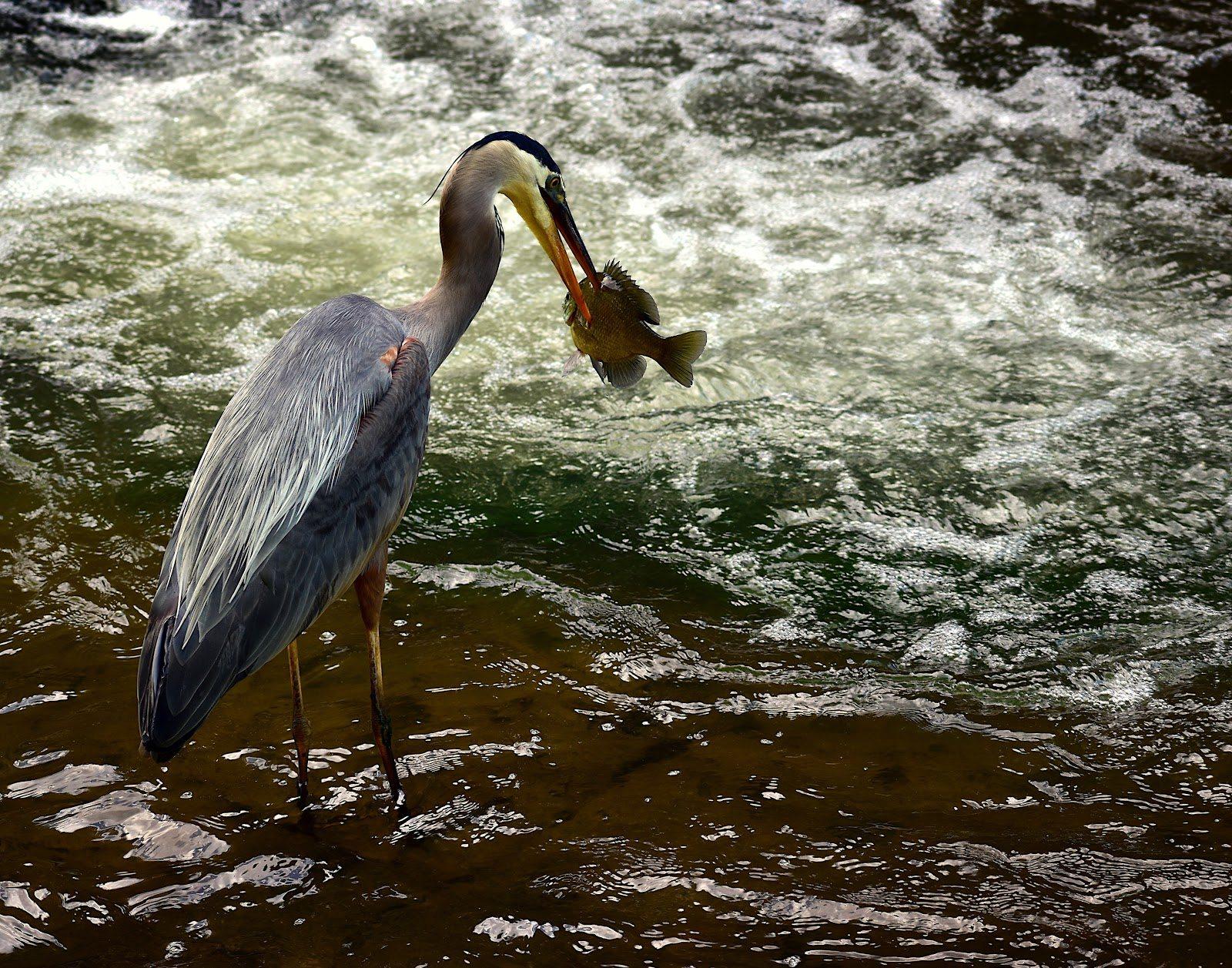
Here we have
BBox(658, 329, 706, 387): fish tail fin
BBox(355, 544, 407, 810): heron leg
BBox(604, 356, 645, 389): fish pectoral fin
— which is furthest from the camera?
BBox(604, 356, 645, 389): fish pectoral fin

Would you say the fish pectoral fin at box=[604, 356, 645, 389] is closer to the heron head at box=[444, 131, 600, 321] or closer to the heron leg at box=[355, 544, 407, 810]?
the heron head at box=[444, 131, 600, 321]

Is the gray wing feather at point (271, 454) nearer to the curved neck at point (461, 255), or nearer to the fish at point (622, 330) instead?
the curved neck at point (461, 255)

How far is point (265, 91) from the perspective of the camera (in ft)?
24.0

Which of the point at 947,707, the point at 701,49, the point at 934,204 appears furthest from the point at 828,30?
the point at 947,707

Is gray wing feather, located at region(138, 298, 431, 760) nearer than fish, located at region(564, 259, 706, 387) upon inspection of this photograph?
Yes

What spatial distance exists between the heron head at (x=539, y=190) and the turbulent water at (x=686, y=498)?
980 millimetres

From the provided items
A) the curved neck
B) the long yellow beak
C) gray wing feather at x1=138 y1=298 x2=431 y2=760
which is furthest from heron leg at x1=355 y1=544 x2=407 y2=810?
the long yellow beak

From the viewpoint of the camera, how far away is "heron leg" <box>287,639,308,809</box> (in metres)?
2.64

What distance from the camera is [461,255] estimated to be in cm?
332

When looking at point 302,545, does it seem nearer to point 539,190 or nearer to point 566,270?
point 566,270

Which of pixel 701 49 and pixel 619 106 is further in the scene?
pixel 701 49

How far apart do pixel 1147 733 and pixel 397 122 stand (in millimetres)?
5677

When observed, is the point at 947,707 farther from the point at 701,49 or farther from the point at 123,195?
the point at 701,49

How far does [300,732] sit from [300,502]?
0.55m
